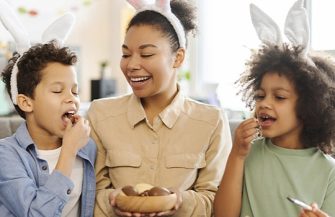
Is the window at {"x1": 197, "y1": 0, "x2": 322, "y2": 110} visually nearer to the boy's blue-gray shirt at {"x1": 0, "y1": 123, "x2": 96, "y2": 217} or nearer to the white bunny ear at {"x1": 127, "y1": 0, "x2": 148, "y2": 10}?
the white bunny ear at {"x1": 127, "y1": 0, "x2": 148, "y2": 10}

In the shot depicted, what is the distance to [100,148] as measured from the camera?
167 cm

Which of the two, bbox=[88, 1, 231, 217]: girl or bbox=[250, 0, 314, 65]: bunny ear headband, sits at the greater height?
bbox=[250, 0, 314, 65]: bunny ear headband

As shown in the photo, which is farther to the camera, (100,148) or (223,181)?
(100,148)

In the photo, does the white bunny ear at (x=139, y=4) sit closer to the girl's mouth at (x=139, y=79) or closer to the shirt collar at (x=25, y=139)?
the girl's mouth at (x=139, y=79)

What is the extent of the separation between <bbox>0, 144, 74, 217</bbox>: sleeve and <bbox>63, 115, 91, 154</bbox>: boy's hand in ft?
0.31

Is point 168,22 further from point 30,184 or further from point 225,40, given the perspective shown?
point 225,40

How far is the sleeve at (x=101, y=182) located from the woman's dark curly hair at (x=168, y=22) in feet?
1.16

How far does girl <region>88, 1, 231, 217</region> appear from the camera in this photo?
1.59 m

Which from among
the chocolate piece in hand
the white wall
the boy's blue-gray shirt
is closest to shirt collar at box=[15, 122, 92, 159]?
the boy's blue-gray shirt

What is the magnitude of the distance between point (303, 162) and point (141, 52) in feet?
1.97

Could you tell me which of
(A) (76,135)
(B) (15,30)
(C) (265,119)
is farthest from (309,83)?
(B) (15,30)

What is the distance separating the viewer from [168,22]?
5.50 feet

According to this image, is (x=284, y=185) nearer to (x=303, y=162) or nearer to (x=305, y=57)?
(x=303, y=162)

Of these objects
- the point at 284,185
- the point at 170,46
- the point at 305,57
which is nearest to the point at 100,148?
the point at 170,46
